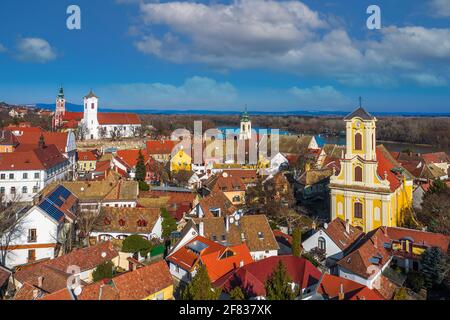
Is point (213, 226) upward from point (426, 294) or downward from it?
upward

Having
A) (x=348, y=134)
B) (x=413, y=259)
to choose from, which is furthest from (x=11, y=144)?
(x=413, y=259)

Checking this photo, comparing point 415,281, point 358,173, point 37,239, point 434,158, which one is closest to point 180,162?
point 358,173

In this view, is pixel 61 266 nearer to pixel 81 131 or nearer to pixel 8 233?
pixel 8 233

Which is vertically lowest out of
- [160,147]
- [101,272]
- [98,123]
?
[101,272]

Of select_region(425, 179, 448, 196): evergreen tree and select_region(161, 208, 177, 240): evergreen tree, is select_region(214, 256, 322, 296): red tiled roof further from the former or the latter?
select_region(425, 179, 448, 196): evergreen tree

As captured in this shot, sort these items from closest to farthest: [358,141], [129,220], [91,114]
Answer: [129,220] < [358,141] < [91,114]

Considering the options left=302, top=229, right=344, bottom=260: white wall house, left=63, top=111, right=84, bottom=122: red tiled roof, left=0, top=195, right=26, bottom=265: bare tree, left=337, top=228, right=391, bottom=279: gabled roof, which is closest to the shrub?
left=337, top=228, right=391, bottom=279: gabled roof

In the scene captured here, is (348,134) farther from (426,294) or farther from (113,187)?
(113,187)
